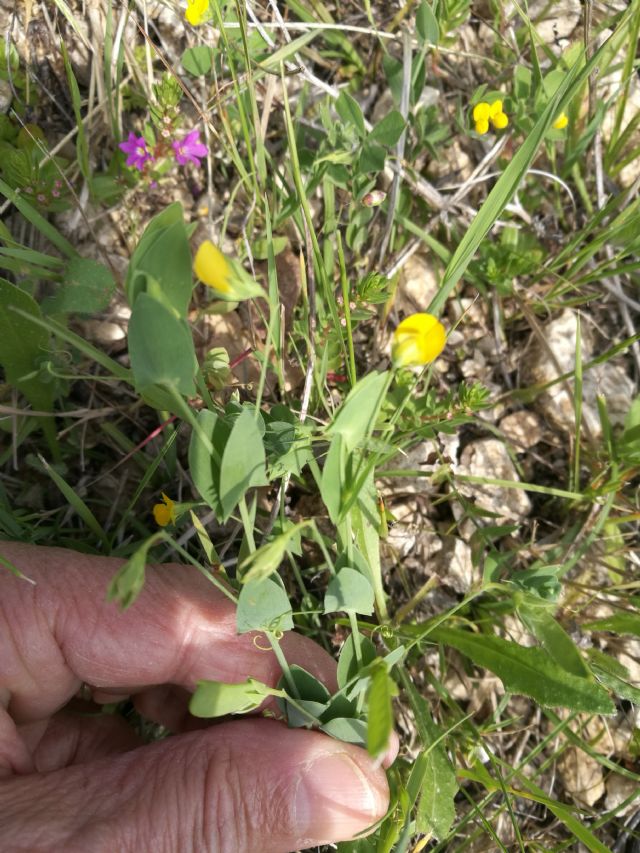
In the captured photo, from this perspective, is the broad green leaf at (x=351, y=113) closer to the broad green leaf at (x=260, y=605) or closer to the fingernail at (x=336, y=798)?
the broad green leaf at (x=260, y=605)

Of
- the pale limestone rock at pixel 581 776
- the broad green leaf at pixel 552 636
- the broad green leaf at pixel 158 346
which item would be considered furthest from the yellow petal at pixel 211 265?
the pale limestone rock at pixel 581 776

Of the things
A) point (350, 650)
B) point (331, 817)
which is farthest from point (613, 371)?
point (331, 817)

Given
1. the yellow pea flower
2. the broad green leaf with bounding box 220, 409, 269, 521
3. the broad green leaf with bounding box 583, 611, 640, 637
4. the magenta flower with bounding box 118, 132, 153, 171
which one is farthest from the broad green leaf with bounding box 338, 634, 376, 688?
the magenta flower with bounding box 118, 132, 153, 171

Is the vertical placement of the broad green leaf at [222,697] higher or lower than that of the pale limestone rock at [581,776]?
higher

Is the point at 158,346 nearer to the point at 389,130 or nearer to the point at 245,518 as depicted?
the point at 245,518

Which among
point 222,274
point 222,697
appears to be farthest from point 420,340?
point 222,697

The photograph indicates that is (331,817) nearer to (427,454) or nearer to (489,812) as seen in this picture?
(489,812)

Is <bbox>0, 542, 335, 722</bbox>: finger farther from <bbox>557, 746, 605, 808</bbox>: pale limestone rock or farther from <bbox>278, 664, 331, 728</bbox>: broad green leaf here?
<bbox>557, 746, 605, 808</bbox>: pale limestone rock

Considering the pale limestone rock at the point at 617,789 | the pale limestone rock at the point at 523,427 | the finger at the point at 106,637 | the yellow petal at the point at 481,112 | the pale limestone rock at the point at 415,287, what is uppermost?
the yellow petal at the point at 481,112
